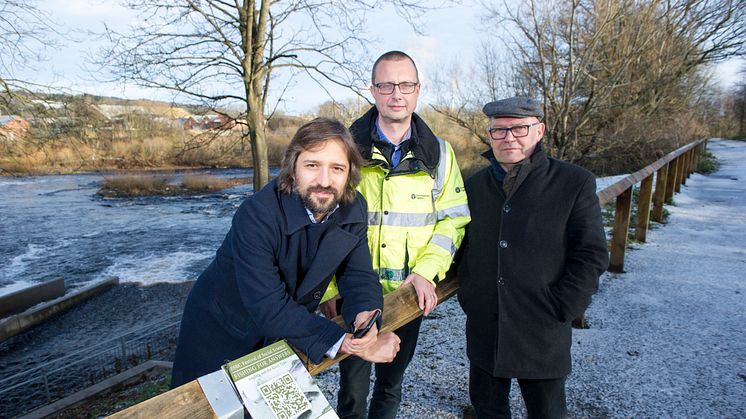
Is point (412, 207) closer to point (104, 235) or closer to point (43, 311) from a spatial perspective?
point (43, 311)

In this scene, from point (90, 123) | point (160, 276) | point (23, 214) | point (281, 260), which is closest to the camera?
point (281, 260)

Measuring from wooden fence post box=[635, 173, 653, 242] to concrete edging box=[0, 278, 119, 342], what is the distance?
12.1 m

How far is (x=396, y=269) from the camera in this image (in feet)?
6.84

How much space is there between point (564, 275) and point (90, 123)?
348 inches

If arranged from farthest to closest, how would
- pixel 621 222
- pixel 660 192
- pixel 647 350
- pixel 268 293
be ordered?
pixel 660 192, pixel 621 222, pixel 647 350, pixel 268 293

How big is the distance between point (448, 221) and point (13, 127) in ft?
30.0

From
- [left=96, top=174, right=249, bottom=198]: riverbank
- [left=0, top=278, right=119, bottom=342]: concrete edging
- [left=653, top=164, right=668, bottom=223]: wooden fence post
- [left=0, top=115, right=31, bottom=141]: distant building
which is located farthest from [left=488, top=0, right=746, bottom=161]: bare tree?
[left=96, top=174, right=249, bottom=198]: riverbank

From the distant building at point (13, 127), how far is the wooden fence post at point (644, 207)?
997 centimetres

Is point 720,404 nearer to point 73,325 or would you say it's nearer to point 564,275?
point 564,275

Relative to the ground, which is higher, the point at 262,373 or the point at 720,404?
the point at 262,373

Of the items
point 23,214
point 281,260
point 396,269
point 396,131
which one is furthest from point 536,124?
point 23,214

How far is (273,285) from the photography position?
1520 mm

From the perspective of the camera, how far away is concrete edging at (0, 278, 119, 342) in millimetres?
9500

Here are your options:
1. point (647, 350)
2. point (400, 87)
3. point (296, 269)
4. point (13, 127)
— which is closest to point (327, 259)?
point (296, 269)
